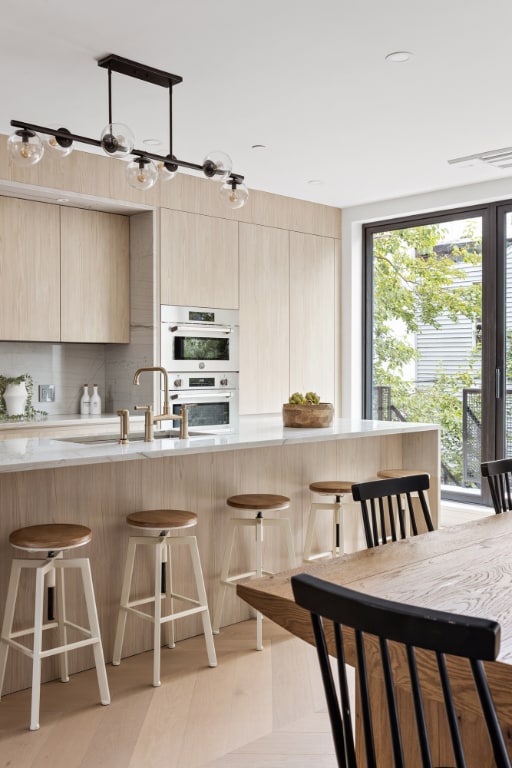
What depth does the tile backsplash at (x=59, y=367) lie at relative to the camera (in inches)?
199

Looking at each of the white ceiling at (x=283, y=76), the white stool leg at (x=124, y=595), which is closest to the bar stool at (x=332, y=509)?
the white stool leg at (x=124, y=595)

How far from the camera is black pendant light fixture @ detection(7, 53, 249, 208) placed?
2.94 m

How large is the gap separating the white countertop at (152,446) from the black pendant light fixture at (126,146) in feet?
3.71

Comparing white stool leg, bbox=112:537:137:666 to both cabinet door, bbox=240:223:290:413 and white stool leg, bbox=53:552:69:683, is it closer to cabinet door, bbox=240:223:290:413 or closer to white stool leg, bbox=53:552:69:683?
white stool leg, bbox=53:552:69:683

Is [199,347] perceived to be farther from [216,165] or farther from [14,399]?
[216,165]

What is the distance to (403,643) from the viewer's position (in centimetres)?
119

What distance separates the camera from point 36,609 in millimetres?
2539

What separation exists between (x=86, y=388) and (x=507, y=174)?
329 cm

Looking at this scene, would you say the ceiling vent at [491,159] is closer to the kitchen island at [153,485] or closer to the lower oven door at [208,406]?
the kitchen island at [153,485]

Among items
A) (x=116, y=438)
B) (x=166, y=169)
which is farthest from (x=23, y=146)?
(x=116, y=438)

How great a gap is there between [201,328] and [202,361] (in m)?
0.24

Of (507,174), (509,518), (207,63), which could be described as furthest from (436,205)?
(509,518)

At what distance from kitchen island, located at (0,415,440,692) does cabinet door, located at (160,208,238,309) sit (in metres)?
1.47

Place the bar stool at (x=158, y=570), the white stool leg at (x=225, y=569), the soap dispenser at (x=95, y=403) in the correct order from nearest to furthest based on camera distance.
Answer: the bar stool at (x=158, y=570), the white stool leg at (x=225, y=569), the soap dispenser at (x=95, y=403)
